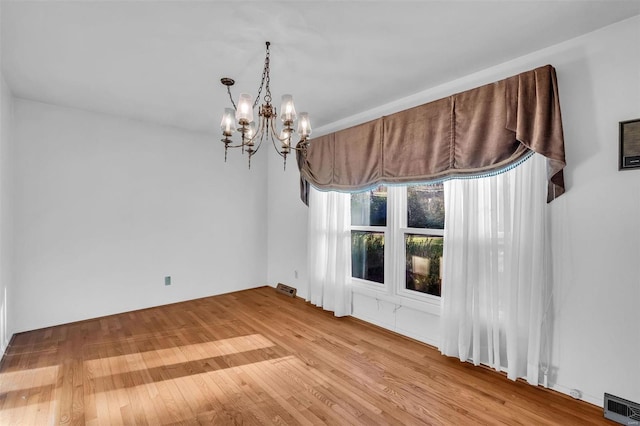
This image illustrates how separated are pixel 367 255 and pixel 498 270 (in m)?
1.55

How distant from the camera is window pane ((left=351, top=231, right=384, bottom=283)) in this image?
3.53 m

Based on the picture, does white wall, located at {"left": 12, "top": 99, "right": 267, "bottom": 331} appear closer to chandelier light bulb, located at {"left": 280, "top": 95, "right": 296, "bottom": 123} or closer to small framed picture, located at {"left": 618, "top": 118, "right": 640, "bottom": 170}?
chandelier light bulb, located at {"left": 280, "top": 95, "right": 296, "bottom": 123}

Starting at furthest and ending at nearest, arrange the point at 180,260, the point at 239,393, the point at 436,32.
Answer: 1. the point at 180,260
2. the point at 239,393
3. the point at 436,32

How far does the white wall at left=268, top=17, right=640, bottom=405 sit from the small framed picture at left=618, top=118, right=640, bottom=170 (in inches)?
1.5

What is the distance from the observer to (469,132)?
2473 millimetres

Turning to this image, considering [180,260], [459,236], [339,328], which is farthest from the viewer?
[180,260]

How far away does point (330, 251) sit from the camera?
12.7ft

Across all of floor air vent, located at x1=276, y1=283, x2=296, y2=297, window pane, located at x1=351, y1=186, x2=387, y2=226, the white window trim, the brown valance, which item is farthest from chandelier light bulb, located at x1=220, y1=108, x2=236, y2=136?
floor air vent, located at x1=276, y1=283, x2=296, y2=297

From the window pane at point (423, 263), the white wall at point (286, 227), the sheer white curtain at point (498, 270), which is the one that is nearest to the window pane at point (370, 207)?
the window pane at point (423, 263)

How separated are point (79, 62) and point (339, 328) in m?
3.46

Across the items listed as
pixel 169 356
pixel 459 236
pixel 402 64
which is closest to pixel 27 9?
pixel 402 64

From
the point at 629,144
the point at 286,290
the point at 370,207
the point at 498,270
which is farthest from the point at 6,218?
the point at 629,144

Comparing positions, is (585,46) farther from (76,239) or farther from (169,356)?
(76,239)

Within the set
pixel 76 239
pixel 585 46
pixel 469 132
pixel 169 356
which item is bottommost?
pixel 169 356
